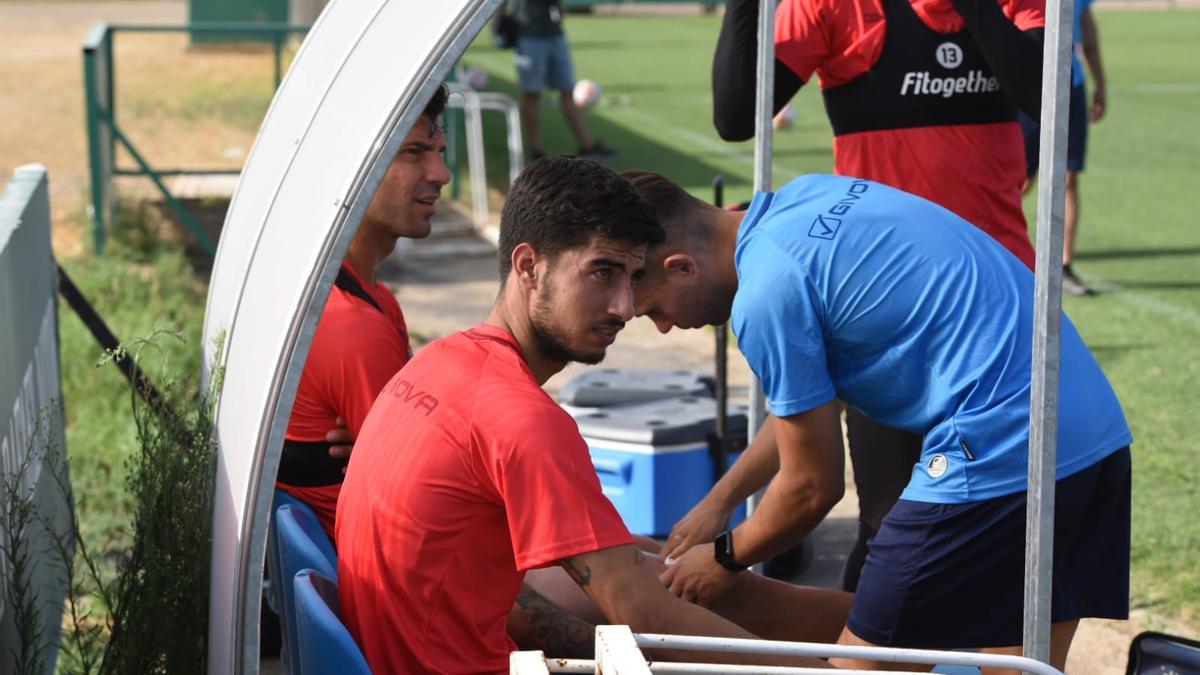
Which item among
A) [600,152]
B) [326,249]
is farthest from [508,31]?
[326,249]

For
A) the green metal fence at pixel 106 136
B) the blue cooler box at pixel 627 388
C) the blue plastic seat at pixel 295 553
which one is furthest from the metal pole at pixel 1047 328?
the green metal fence at pixel 106 136

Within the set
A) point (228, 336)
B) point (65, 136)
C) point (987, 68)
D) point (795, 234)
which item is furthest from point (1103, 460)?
point (65, 136)

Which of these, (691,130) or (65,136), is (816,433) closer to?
(691,130)

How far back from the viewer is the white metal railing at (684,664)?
2.22 m

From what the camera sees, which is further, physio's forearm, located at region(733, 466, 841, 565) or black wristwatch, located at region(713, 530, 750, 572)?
black wristwatch, located at region(713, 530, 750, 572)

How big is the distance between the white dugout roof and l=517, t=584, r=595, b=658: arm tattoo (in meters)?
0.61

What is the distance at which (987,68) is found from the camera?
4.09 meters

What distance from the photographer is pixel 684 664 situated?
2.37 m

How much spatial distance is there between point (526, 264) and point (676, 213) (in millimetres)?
417

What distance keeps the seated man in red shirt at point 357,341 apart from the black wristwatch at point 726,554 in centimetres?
85

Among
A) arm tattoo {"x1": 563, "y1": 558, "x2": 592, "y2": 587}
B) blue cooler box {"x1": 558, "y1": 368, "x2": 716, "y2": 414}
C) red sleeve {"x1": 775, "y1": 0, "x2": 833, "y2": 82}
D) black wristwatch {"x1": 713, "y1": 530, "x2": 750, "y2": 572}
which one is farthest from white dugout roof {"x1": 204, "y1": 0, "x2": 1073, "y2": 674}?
blue cooler box {"x1": 558, "y1": 368, "x2": 716, "y2": 414}

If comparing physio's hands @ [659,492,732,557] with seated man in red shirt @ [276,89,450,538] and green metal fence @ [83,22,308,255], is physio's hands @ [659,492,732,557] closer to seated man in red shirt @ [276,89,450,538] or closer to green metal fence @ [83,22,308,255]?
seated man in red shirt @ [276,89,450,538]

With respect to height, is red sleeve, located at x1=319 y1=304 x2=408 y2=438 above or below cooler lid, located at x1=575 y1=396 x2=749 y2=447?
above

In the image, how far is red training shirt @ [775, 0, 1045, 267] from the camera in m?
4.09
